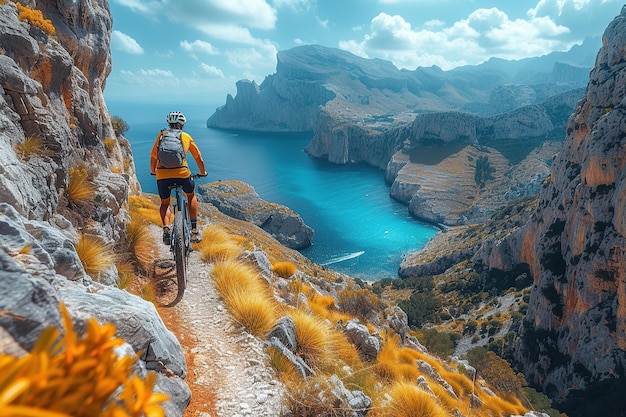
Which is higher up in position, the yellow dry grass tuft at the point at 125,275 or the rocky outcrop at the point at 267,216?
the yellow dry grass tuft at the point at 125,275

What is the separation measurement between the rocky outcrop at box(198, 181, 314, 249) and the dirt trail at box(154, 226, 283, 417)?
248 feet

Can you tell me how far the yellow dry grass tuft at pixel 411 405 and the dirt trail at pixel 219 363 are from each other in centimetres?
205

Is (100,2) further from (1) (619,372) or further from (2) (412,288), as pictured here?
(2) (412,288)

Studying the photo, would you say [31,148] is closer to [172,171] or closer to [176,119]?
[172,171]

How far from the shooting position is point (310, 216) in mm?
106188

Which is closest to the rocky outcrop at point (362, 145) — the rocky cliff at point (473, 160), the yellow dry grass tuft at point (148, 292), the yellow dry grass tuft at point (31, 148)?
the rocky cliff at point (473, 160)

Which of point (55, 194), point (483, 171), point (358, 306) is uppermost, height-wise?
point (55, 194)

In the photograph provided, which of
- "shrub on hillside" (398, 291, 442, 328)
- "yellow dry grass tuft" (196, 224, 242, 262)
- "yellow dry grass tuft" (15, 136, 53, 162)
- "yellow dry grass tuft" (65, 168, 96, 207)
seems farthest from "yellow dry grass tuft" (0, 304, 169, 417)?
"shrub on hillside" (398, 291, 442, 328)

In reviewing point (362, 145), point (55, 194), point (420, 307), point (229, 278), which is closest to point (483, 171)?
point (362, 145)

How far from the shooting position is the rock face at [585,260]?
3647 centimetres

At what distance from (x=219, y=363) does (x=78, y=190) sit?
543 cm

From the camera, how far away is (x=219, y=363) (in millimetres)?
5699

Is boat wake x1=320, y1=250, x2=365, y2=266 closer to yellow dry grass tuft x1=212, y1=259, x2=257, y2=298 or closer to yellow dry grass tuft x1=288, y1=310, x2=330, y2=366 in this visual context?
yellow dry grass tuft x1=212, y1=259, x2=257, y2=298

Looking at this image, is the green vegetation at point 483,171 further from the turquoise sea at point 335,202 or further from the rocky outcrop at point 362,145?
the rocky outcrop at point 362,145
